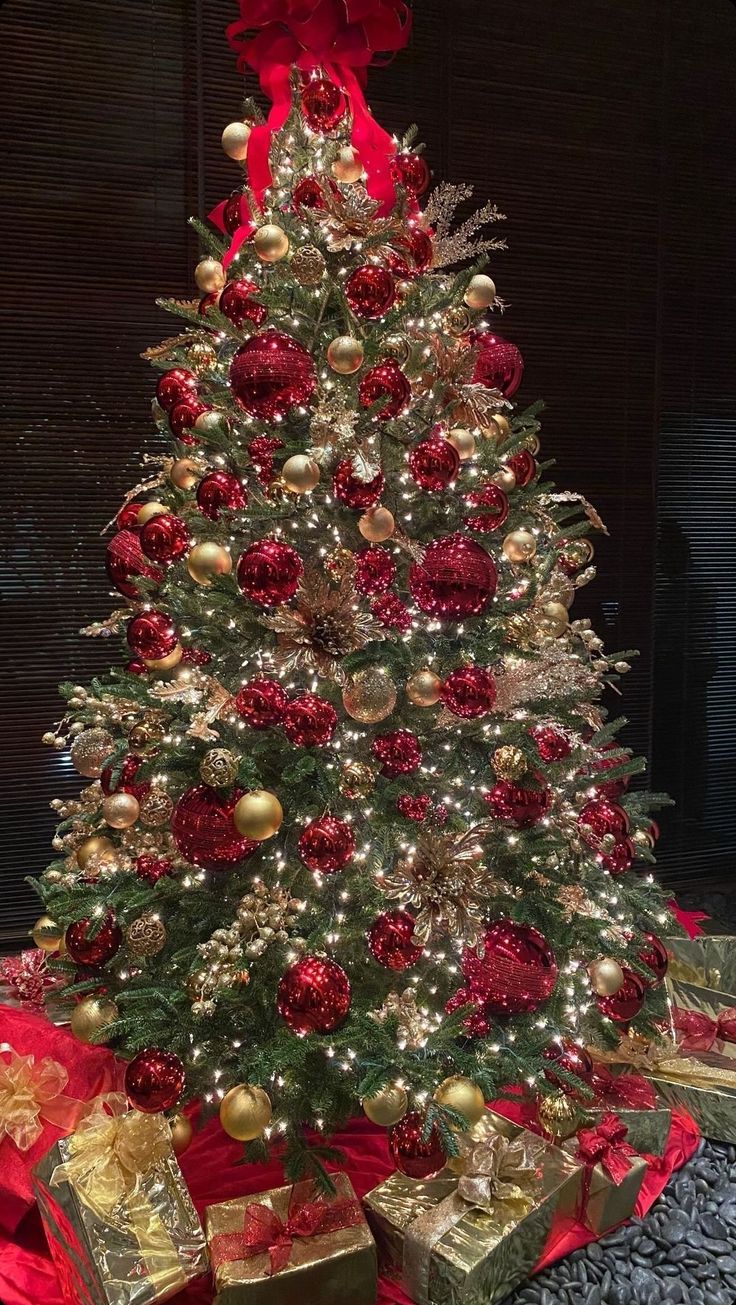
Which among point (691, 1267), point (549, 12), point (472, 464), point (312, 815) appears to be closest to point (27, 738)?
point (312, 815)

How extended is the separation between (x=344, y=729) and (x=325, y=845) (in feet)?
0.71

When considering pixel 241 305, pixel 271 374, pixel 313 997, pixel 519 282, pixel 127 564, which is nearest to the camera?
pixel 313 997

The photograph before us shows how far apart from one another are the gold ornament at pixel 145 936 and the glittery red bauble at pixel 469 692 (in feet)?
1.83

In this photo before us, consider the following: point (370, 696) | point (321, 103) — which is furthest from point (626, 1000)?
point (321, 103)

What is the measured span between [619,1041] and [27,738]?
161 cm

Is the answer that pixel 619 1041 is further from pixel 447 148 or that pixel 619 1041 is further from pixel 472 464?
pixel 447 148

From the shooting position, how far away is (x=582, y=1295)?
1285mm

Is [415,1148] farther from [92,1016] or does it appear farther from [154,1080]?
[92,1016]

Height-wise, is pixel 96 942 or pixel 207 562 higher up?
pixel 207 562

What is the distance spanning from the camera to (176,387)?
1614 mm

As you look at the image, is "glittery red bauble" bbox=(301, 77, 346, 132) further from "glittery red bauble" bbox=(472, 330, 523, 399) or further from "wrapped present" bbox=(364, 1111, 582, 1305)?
"wrapped present" bbox=(364, 1111, 582, 1305)

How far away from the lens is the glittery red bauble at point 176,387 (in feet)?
5.27

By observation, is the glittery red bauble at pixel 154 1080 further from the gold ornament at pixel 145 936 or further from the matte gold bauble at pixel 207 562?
the matte gold bauble at pixel 207 562

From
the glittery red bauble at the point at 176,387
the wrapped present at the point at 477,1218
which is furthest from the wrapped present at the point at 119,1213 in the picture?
the glittery red bauble at the point at 176,387
